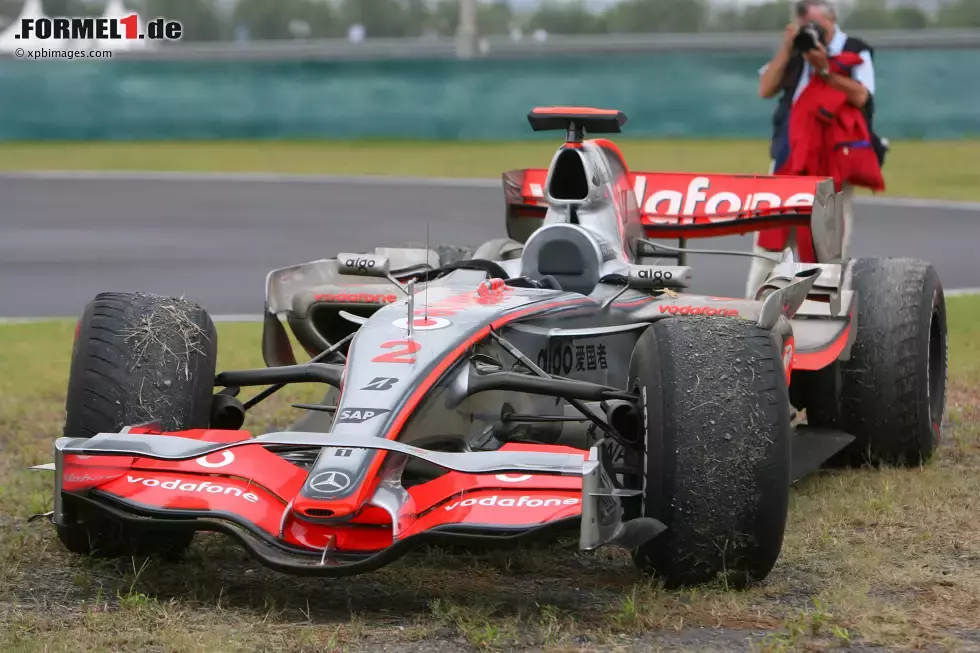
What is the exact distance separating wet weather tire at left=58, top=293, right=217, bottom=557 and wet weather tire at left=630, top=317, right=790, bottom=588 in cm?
170

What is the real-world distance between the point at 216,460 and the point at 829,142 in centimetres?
574

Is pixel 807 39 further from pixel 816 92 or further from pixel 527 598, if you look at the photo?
pixel 527 598

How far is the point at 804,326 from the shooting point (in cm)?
677

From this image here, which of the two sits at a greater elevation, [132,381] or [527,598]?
[132,381]

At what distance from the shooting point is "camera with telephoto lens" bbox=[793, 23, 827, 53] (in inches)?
373

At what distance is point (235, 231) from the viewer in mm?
17297

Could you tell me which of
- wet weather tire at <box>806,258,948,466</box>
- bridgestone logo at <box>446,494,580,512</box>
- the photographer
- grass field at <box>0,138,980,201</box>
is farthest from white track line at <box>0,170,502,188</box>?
bridgestone logo at <box>446,494,580,512</box>

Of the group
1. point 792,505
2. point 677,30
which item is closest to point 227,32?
point 677,30

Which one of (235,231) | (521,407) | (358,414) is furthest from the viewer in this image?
(235,231)

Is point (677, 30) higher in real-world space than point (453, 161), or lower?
higher

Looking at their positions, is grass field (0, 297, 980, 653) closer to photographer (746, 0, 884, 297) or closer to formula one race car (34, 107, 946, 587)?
formula one race car (34, 107, 946, 587)

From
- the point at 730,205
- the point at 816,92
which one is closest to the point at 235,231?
the point at 816,92

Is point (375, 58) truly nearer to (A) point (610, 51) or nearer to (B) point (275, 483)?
(A) point (610, 51)

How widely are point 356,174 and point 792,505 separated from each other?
1796 centimetres
